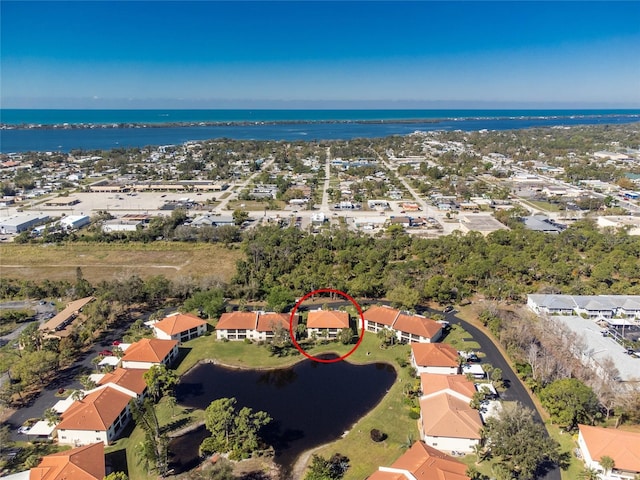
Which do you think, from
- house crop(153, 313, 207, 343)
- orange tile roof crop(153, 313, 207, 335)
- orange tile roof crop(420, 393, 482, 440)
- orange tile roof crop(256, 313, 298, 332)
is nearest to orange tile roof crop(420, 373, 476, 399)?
orange tile roof crop(420, 393, 482, 440)

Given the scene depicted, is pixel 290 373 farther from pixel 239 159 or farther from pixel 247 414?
pixel 239 159

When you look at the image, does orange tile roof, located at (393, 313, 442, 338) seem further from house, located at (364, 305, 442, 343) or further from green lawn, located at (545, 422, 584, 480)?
green lawn, located at (545, 422, 584, 480)

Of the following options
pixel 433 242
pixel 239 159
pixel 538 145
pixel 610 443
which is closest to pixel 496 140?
pixel 538 145

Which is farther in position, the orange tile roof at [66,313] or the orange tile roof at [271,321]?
the orange tile roof at [66,313]

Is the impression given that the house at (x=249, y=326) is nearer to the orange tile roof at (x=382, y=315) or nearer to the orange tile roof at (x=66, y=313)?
the orange tile roof at (x=382, y=315)

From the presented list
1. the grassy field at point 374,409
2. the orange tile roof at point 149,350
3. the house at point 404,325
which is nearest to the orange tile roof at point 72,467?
the orange tile roof at point 149,350

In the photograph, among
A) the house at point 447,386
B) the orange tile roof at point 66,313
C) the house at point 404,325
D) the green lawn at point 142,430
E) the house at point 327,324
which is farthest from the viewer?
the house at point 327,324

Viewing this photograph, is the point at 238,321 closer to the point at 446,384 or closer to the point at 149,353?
the point at 149,353
